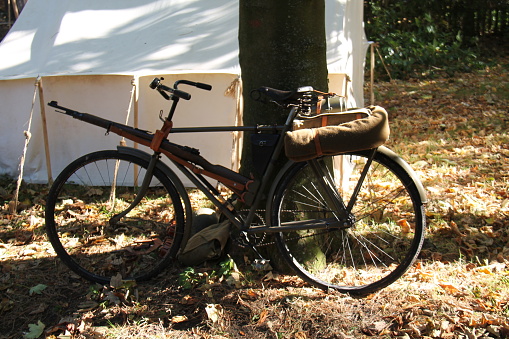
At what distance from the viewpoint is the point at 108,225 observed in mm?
4297

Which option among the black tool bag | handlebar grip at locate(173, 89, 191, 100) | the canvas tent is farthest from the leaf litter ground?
the canvas tent

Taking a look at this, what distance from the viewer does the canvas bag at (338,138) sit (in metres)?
2.86

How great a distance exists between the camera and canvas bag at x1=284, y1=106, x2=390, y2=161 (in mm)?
2861

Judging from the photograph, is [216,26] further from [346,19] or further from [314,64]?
[314,64]

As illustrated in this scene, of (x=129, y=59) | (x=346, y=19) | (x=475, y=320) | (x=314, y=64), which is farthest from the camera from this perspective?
(x=346, y=19)

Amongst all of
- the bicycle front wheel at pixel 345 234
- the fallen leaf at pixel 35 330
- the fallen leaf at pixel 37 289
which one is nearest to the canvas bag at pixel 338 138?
the bicycle front wheel at pixel 345 234

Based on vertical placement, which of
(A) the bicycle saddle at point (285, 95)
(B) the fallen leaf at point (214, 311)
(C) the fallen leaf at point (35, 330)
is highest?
(A) the bicycle saddle at point (285, 95)

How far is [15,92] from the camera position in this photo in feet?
18.3

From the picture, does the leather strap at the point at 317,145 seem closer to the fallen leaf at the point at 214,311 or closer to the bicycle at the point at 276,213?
the bicycle at the point at 276,213

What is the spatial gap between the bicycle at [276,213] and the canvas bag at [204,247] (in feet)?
0.25

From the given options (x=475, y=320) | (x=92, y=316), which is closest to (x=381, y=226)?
(x=475, y=320)

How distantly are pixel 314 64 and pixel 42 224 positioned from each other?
2.72 meters

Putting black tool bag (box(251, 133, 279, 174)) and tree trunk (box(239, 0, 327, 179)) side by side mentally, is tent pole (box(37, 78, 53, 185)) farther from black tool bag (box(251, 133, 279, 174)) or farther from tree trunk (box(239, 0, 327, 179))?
black tool bag (box(251, 133, 279, 174))

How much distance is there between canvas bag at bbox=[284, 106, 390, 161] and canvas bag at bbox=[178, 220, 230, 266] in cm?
87
